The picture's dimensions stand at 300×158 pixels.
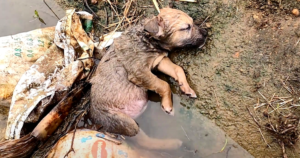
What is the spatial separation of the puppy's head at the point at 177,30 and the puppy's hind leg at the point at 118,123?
149 centimetres

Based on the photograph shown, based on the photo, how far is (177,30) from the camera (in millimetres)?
5129

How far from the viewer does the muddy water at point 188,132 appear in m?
4.87

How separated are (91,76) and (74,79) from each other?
1.08 feet

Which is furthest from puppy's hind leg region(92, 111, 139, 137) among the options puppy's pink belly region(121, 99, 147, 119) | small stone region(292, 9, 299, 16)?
small stone region(292, 9, 299, 16)

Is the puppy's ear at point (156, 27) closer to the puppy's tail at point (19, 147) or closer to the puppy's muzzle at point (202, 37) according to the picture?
the puppy's muzzle at point (202, 37)

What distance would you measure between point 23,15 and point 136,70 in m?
3.31

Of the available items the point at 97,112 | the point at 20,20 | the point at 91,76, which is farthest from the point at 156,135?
the point at 20,20

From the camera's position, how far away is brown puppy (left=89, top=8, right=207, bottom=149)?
5.11 m

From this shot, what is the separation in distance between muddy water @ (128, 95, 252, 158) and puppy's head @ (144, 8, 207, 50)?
3.34 ft

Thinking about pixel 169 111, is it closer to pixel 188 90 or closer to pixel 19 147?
pixel 188 90

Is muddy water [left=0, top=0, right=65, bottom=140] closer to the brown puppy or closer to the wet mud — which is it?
the brown puppy

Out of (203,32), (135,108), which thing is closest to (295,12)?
(203,32)

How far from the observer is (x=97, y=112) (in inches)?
205

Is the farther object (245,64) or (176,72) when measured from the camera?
(176,72)
